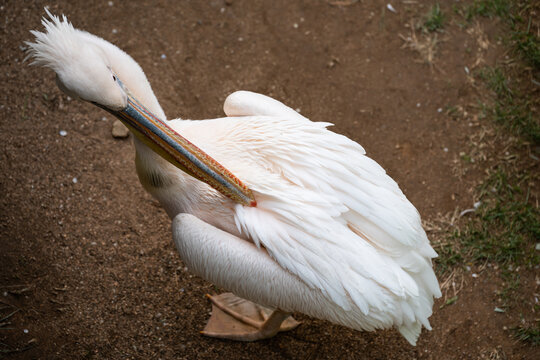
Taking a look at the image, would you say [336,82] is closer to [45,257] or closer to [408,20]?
[408,20]

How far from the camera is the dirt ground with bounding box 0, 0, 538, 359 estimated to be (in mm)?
2998

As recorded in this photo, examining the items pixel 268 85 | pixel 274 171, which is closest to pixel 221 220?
pixel 274 171

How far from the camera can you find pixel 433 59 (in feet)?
13.1

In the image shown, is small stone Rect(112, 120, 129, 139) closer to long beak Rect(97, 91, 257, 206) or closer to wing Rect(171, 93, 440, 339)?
wing Rect(171, 93, 440, 339)

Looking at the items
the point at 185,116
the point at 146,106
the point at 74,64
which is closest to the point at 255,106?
the point at 146,106

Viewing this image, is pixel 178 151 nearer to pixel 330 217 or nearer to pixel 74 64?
pixel 74 64

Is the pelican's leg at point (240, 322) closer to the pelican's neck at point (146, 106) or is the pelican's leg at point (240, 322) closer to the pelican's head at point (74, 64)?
the pelican's neck at point (146, 106)

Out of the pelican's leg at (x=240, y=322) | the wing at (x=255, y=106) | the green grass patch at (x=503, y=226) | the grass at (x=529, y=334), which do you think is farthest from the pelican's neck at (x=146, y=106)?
the grass at (x=529, y=334)

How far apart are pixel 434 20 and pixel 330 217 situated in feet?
8.79

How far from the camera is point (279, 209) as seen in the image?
2.24 m

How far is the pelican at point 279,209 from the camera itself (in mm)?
2146

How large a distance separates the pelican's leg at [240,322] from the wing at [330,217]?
0.86 metres

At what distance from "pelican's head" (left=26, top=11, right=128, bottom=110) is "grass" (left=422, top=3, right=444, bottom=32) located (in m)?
3.07

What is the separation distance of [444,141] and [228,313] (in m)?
2.16
